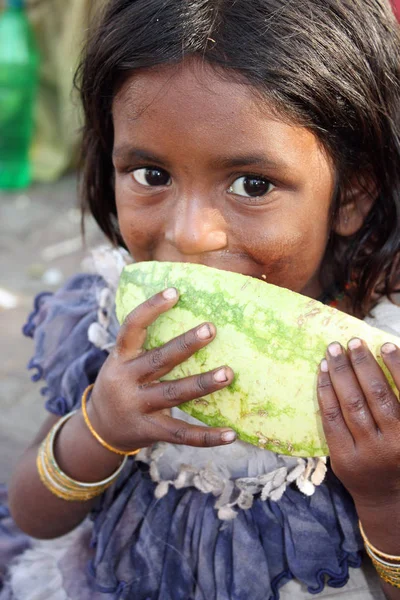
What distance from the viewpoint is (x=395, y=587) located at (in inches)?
63.6

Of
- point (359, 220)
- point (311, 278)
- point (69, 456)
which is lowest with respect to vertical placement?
point (69, 456)

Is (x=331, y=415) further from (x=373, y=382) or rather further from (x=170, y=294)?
(x=170, y=294)

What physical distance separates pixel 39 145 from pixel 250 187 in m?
5.25

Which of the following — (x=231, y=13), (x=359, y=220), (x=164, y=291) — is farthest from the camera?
(x=359, y=220)

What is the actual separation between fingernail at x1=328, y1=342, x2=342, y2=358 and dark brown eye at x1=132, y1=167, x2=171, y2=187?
548 millimetres

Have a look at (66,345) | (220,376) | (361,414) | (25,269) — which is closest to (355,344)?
(361,414)

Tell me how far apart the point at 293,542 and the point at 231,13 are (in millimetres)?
1246

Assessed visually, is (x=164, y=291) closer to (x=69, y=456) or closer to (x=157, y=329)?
(x=157, y=329)

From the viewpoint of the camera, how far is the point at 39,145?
6.46m

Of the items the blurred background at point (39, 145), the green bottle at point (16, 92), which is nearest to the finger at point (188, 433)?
the blurred background at point (39, 145)

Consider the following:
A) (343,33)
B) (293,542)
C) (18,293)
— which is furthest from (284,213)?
(18,293)

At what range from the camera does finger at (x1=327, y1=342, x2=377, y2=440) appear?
135 cm

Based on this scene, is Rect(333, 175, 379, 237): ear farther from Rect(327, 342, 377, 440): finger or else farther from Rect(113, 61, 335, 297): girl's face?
Rect(327, 342, 377, 440): finger

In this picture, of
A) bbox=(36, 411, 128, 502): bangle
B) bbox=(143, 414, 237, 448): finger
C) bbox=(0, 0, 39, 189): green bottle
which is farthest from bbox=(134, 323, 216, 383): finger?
bbox=(0, 0, 39, 189): green bottle
